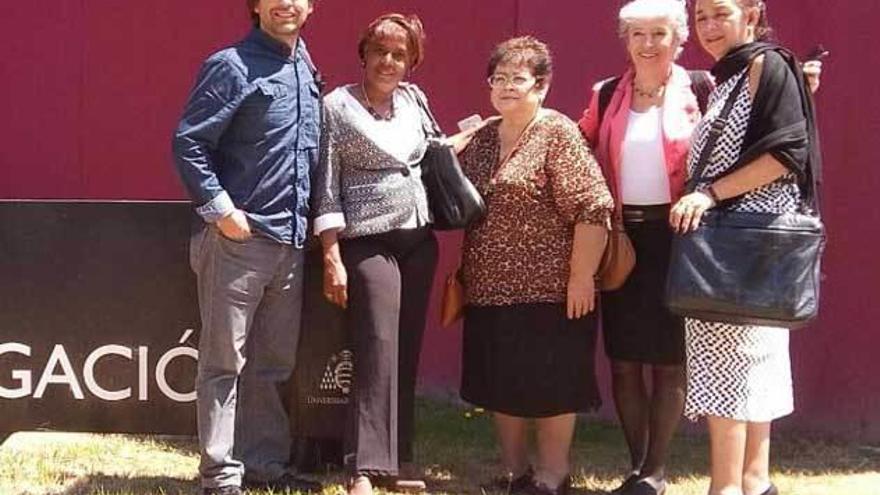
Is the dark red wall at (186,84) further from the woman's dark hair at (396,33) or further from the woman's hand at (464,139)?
the woman's dark hair at (396,33)

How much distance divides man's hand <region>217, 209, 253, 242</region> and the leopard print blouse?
895 millimetres

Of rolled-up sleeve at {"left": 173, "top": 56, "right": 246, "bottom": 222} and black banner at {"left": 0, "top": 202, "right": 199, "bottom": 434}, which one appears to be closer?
rolled-up sleeve at {"left": 173, "top": 56, "right": 246, "bottom": 222}

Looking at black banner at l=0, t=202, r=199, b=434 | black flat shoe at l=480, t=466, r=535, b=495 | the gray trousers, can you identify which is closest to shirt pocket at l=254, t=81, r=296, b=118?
the gray trousers

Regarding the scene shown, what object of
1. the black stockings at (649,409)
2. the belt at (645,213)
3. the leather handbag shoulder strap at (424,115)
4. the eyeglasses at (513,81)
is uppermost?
the eyeglasses at (513,81)

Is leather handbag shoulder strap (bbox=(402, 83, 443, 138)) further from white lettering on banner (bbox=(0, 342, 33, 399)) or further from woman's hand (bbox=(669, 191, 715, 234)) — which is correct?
white lettering on banner (bbox=(0, 342, 33, 399))

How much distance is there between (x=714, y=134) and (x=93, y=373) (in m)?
2.56

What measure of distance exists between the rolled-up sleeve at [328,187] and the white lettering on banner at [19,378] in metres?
1.36

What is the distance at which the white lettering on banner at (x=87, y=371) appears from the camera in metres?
5.25

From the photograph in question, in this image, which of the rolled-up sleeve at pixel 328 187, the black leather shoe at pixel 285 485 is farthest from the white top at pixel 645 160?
the black leather shoe at pixel 285 485

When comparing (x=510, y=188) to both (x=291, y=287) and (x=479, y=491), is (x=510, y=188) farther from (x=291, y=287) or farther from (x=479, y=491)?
(x=479, y=491)

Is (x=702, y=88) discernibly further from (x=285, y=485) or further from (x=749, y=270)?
(x=285, y=485)

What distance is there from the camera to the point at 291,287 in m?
4.80

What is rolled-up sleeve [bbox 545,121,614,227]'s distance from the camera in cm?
473

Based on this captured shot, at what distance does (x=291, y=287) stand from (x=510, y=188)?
0.86 m
